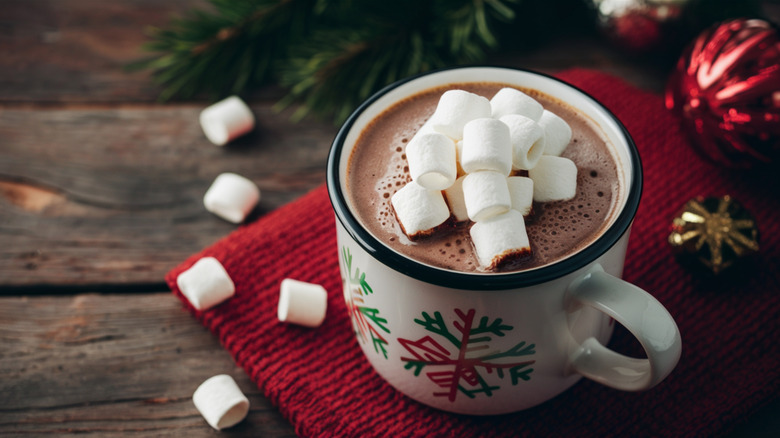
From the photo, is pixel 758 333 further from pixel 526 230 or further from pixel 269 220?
pixel 269 220

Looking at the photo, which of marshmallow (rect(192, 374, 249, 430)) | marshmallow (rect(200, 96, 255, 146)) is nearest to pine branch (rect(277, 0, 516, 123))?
marshmallow (rect(200, 96, 255, 146))

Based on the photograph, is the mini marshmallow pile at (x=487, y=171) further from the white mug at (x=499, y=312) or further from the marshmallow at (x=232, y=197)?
the marshmallow at (x=232, y=197)

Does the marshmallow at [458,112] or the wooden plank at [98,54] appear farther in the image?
the wooden plank at [98,54]

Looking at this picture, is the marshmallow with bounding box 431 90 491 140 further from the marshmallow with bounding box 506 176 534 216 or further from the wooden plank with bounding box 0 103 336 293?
the wooden plank with bounding box 0 103 336 293

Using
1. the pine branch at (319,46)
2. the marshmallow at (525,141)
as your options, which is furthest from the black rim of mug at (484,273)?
the pine branch at (319,46)

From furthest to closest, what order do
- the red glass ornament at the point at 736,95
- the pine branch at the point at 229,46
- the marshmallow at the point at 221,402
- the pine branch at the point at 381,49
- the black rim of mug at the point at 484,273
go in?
the pine branch at the point at 229,46, the pine branch at the point at 381,49, the red glass ornament at the point at 736,95, the marshmallow at the point at 221,402, the black rim of mug at the point at 484,273

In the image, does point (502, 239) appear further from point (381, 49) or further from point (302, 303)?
point (381, 49)

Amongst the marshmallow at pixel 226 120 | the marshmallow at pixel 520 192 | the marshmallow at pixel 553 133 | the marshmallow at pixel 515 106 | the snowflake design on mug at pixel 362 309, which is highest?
the marshmallow at pixel 515 106

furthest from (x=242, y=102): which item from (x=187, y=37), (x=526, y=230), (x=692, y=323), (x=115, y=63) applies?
(x=692, y=323)
